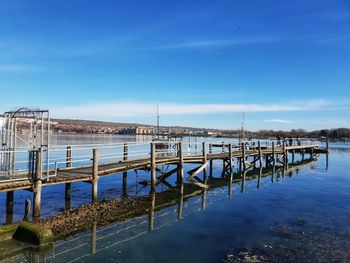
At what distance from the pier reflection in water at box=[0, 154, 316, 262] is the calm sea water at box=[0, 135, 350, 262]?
31mm

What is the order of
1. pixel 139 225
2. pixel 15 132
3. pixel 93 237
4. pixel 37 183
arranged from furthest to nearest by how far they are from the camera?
pixel 15 132, pixel 139 225, pixel 37 183, pixel 93 237

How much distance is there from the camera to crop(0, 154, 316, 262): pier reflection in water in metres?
12.2

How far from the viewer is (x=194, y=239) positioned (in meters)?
14.3

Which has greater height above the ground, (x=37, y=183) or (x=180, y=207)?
(x=37, y=183)

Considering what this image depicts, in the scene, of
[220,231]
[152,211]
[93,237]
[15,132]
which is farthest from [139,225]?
[15,132]

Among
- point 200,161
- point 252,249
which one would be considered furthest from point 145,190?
point 252,249

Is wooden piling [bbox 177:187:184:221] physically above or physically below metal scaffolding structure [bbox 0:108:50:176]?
below

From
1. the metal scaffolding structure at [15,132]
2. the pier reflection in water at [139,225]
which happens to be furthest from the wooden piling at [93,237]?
the metal scaffolding structure at [15,132]

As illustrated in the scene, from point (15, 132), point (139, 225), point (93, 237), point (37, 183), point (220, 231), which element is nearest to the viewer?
point (93, 237)

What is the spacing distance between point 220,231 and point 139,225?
329cm

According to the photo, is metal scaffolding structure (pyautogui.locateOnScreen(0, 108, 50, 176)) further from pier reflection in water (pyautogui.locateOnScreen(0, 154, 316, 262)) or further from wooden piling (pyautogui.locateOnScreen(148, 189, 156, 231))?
wooden piling (pyautogui.locateOnScreen(148, 189, 156, 231))

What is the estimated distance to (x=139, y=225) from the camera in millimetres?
16000

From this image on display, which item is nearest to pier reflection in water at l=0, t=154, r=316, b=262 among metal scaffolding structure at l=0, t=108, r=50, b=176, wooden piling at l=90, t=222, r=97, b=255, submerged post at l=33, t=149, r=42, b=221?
wooden piling at l=90, t=222, r=97, b=255

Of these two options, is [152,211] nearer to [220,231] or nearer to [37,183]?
[220,231]
